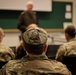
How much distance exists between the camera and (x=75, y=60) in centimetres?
239

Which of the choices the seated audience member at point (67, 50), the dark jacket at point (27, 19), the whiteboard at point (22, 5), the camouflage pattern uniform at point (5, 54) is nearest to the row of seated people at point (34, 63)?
the camouflage pattern uniform at point (5, 54)

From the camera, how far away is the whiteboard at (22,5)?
6.33m

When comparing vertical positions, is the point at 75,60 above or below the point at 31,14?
below

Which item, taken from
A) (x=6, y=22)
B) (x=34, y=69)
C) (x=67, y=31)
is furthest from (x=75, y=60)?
(x=6, y=22)

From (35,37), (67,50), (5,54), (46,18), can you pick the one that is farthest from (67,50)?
(46,18)

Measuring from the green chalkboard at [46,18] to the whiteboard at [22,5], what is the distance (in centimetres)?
14

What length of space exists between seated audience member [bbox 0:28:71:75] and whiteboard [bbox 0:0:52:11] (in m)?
4.86

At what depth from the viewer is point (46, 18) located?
702 centimetres

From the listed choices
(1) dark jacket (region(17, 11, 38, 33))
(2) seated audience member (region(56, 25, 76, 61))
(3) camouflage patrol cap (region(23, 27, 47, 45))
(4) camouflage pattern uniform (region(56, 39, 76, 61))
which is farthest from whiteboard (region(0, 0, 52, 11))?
(3) camouflage patrol cap (region(23, 27, 47, 45))

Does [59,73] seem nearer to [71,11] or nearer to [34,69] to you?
[34,69]

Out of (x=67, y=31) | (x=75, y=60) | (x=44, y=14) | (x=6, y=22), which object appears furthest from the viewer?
(x=44, y=14)

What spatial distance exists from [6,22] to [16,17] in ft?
1.14

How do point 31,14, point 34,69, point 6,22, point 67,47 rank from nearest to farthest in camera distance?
1. point 34,69
2. point 67,47
3. point 31,14
4. point 6,22

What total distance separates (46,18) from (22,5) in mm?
921
